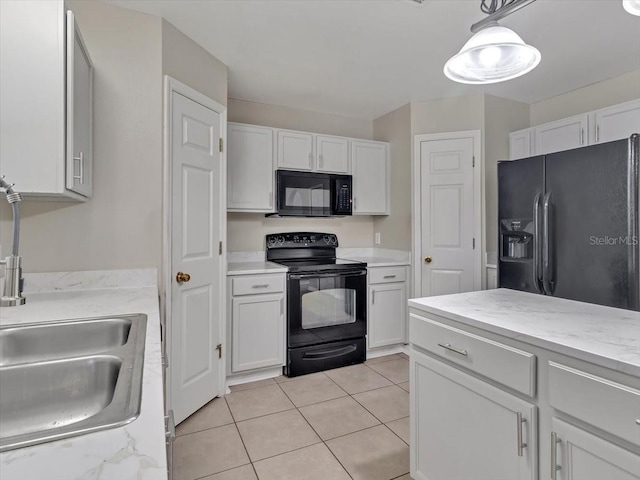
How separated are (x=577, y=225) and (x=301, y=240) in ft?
7.79

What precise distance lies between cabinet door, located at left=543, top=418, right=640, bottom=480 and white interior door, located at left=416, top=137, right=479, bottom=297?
219cm

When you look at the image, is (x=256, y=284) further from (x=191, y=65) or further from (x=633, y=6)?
(x=633, y=6)

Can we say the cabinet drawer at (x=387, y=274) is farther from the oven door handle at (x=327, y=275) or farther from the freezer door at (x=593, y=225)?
the freezer door at (x=593, y=225)

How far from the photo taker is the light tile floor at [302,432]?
1.75 meters

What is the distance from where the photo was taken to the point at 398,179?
11.6ft

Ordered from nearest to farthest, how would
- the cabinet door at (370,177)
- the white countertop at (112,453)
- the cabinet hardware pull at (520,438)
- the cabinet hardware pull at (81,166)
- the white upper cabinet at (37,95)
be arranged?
the white countertop at (112,453) < the cabinet hardware pull at (520,438) < the white upper cabinet at (37,95) < the cabinet hardware pull at (81,166) < the cabinet door at (370,177)

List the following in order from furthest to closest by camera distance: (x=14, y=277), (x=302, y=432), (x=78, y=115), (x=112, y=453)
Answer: (x=302, y=432) → (x=78, y=115) → (x=14, y=277) → (x=112, y=453)

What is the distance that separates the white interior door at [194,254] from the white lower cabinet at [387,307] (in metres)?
1.41

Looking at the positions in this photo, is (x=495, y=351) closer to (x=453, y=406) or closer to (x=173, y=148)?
(x=453, y=406)

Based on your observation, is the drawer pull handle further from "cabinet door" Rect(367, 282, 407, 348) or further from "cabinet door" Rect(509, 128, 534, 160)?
"cabinet door" Rect(509, 128, 534, 160)

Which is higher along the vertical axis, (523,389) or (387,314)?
(523,389)

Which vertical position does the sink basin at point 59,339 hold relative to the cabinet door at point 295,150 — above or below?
below

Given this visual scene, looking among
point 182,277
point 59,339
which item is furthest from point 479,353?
point 182,277

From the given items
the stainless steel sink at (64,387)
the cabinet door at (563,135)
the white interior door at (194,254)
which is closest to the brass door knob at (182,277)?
the white interior door at (194,254)
